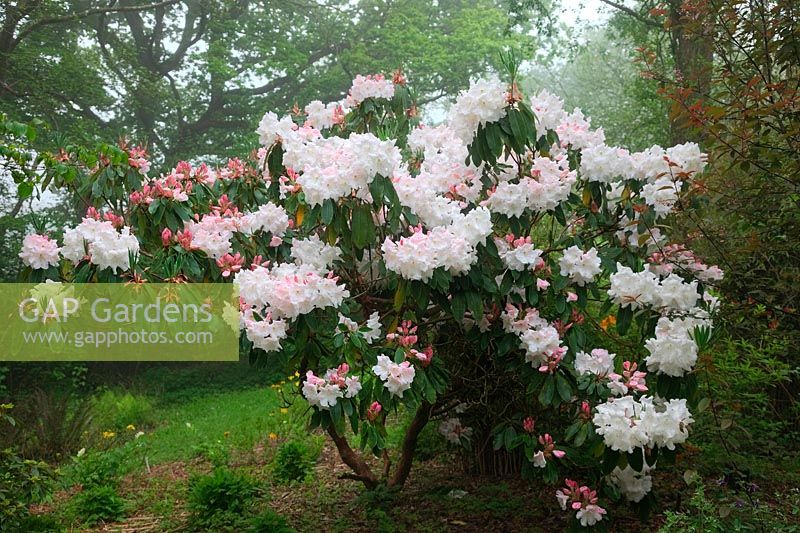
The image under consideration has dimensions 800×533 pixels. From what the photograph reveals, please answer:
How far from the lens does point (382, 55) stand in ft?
37.5

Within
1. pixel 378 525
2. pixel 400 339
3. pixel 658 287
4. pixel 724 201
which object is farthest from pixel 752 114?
pixel 378 525

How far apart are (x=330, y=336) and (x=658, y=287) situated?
1110 mm

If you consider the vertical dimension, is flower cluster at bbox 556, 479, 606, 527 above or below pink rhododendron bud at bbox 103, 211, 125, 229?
below

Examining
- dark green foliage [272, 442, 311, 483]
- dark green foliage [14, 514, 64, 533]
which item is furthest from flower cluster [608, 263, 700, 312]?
dark green foliage [14, 514, 64, 533]

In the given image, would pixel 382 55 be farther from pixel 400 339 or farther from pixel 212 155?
pixel 400 339

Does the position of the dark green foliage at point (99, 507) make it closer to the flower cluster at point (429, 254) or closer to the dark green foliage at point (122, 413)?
the flower cluster at point (429, 254)

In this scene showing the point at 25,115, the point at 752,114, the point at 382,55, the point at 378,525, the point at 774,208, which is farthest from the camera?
the point at 382,55

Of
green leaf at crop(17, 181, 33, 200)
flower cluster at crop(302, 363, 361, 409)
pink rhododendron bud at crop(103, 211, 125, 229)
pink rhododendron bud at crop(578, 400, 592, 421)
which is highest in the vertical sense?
green leaf at crop(17, 181, 33, 200)

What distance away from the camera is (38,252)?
2.57 metres

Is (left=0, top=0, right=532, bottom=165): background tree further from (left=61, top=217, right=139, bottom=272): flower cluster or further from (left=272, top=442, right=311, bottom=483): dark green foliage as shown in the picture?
(left=61, top=217, right=139, bottom=272): flower cluster

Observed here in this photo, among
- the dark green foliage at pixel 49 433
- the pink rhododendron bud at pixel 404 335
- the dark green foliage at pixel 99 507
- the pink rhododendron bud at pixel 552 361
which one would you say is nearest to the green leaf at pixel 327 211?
the pink rhododendron bud at pixel 404 335

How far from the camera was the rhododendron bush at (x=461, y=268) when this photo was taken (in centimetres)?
230

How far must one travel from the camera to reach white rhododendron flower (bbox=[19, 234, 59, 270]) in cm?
256

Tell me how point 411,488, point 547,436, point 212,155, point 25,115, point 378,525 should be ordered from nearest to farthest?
point 547,436 < point 378,525 < point 411,488 < point 25,115 < point 212,155
